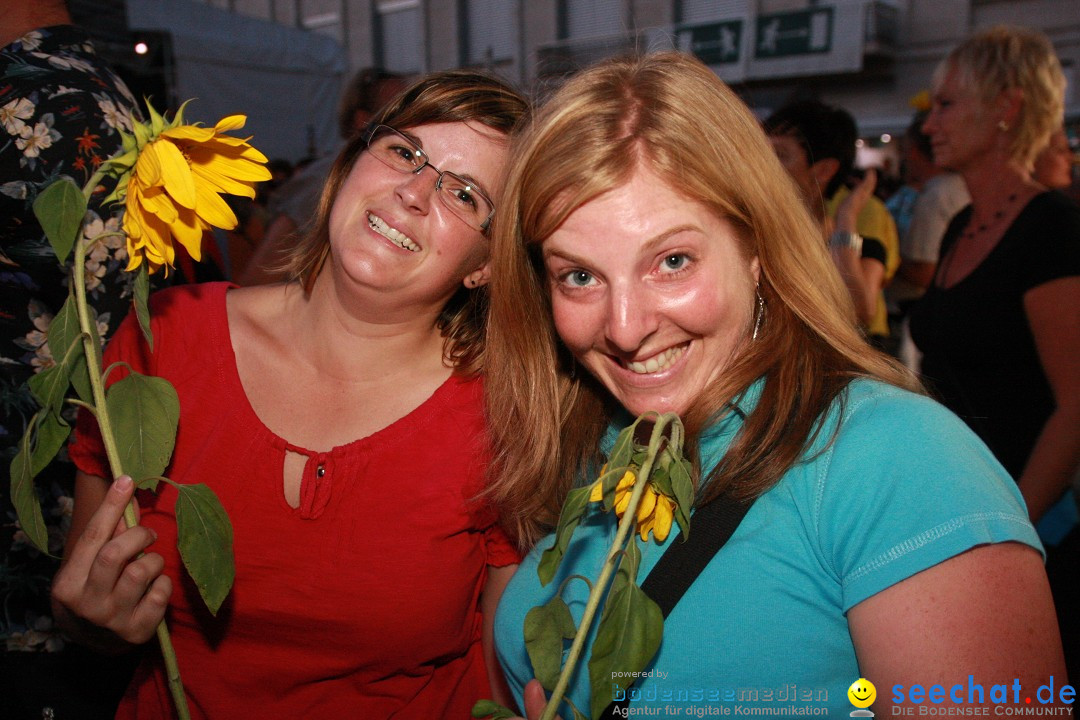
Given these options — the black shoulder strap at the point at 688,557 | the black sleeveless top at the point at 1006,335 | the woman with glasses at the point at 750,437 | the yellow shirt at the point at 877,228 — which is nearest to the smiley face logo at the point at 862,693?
the woman with glasses at the point at 750,437

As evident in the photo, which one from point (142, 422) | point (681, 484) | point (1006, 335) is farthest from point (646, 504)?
point (1006, 335)

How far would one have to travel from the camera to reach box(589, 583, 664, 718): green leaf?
0.89m

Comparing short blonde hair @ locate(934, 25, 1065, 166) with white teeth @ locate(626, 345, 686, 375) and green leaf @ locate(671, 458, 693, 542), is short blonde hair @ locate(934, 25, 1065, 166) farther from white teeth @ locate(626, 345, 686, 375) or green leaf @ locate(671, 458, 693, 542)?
green leaf @ locate(671, 458, 693, 542)

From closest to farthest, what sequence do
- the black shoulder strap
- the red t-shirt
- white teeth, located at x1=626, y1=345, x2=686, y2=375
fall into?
the black shoulder strap → white teeth, located at x1=626, y1=345, x2=686, y2=375 → the red t-shirt

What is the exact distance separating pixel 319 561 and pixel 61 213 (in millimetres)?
832

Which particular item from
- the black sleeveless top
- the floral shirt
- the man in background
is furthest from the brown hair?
the man in background

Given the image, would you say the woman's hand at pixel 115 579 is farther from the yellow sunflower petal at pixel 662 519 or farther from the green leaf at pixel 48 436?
the yellow sunflower petal at pixel 662 519

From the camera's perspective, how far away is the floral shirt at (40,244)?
1533 millimetres

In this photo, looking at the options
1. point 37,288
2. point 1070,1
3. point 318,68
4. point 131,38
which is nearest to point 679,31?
point 1070,1

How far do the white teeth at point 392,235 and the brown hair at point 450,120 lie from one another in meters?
0.22

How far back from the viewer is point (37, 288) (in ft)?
5.38

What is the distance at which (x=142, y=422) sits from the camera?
104 centimetres

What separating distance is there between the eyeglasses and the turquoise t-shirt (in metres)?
0.78

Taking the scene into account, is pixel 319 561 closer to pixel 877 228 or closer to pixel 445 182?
pixel 445 182
